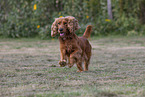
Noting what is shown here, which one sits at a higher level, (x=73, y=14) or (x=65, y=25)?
(x=65, y=25)

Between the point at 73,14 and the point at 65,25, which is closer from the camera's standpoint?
the point at 65,25

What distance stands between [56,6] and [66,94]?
11877 mm

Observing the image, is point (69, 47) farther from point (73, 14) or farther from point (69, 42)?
point (73, 14)

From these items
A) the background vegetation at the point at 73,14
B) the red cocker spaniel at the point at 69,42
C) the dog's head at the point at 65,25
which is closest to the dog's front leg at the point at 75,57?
the red cocker spaniel at the point at 69,42

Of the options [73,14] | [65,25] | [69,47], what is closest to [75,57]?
[69,47]

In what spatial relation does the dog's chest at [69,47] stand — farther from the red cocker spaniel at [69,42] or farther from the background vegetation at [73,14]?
the background vegetation at [73,14]

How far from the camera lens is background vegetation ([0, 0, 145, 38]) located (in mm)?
14031

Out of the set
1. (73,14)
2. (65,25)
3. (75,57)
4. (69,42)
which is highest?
(65,25)

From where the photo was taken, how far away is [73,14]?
1408cm

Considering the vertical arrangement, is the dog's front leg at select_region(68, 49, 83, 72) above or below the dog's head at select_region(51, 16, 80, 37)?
below

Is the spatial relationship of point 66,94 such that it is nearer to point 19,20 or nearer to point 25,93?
point 25,93

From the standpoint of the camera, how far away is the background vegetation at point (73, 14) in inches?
552

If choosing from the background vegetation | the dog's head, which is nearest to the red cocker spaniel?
the dog's head

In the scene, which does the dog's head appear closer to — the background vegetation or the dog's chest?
the dog's chest
